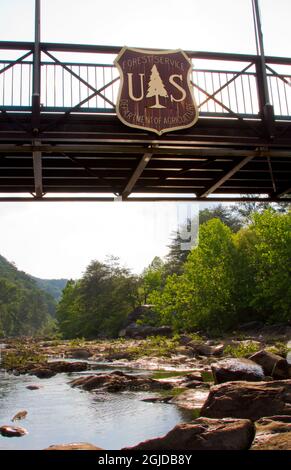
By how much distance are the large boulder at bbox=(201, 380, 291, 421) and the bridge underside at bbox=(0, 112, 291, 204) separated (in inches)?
228

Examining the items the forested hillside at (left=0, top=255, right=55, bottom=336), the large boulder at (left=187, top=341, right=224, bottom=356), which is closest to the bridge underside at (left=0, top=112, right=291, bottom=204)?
the large boulder at (left=187, top=341, right=224, bottom=356)

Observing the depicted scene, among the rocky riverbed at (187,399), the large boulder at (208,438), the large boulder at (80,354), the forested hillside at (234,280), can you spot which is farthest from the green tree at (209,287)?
the large boulder at (208,438)

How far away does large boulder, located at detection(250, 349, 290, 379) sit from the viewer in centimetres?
1864

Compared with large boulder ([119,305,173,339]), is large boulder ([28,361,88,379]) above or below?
below

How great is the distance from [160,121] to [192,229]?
225 ft

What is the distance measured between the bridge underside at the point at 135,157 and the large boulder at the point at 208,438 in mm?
5869

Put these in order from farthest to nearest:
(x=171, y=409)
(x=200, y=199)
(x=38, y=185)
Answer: (x=171, y=409) < (x=200, y=199) < (x=38, y=185)

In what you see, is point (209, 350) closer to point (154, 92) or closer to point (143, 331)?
point (154, 92)

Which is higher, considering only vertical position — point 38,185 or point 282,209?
point 282,209

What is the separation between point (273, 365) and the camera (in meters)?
19.0

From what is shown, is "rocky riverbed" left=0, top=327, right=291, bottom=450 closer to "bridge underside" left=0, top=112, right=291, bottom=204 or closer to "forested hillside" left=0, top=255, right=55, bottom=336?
"bridge underside" left=0, top=112, right=291, bottom=204

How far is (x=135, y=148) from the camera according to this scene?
A: 9891mm
